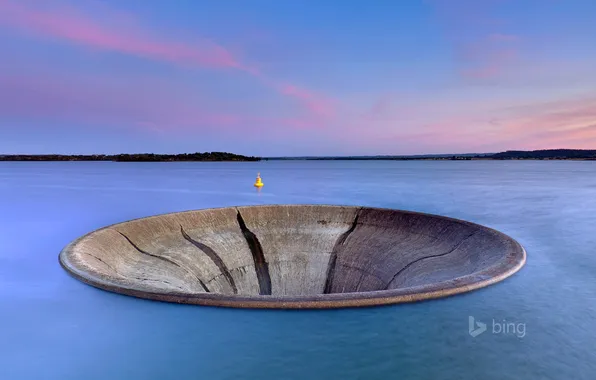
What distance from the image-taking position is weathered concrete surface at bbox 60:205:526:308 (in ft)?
24.1

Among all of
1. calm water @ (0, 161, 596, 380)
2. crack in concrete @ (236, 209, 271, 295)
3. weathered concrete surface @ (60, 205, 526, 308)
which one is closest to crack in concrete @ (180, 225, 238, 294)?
weathered concrete surface @ (60, 205, 526, 308)

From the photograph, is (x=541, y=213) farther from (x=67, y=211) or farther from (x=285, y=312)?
(x=67, y=211)

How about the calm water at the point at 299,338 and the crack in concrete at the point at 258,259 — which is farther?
the crack in concrete at the point at 258,259

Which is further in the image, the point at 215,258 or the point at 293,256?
the point at 293,256

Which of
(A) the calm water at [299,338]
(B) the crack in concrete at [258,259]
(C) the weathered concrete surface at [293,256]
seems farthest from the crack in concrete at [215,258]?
(A) the calm water at [299,338]

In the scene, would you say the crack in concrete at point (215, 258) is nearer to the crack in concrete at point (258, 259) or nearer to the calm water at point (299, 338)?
the crack in concrete at point (258, 259)

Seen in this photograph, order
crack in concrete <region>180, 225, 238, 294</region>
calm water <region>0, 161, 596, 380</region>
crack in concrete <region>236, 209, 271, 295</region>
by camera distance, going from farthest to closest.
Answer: crack in concrete <region>236, 209, 271, 295</region>
crack in concrete <region>180, 225, 238, 294</region>
calm water <region>0, 161, 596, 380</region>

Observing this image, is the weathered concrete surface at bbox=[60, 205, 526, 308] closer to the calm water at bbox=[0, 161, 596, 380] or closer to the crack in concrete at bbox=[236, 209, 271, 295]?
the crack in concrete at bbox=[236, 209, 271, 295]

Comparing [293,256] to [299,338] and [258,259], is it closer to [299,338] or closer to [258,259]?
[258,259]

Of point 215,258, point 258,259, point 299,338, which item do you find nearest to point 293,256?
point 258,259

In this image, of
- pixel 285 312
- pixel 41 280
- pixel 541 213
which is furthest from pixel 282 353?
pixel 541 213

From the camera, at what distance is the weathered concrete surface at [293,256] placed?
7.36 metres

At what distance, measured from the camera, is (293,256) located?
13891 mm

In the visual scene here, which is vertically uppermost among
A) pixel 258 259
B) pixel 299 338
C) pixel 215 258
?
pixel 299 338
